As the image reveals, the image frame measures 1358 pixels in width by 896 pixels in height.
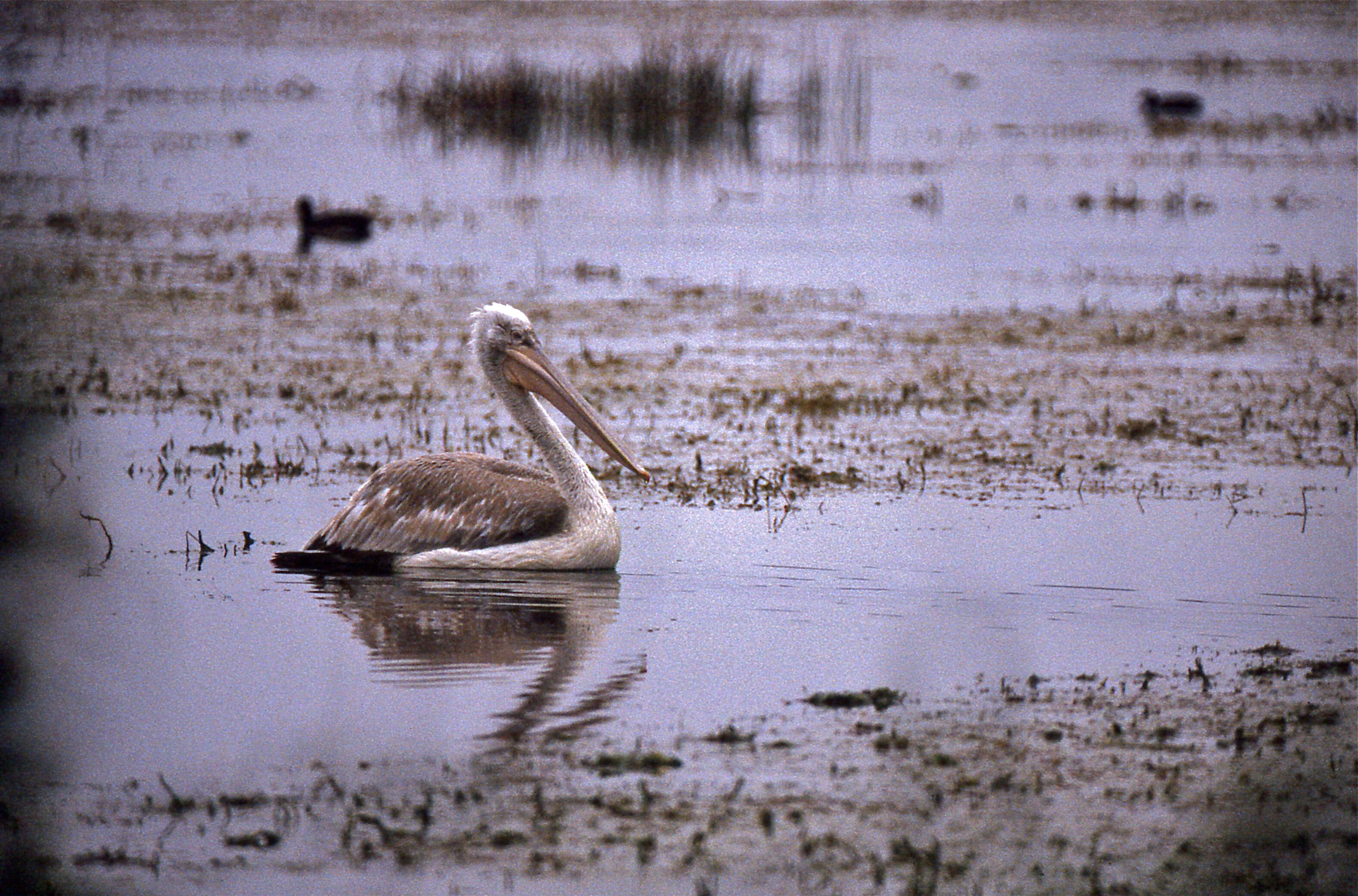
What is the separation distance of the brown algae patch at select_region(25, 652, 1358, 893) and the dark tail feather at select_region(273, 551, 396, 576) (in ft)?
8.44

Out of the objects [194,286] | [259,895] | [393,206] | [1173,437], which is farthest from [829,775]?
[393,206]

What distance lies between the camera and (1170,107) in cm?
3125

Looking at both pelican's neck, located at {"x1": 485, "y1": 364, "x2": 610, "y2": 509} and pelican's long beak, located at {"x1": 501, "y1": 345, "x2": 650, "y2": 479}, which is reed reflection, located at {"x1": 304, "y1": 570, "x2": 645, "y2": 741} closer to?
pelican's neck, located at {"x1": 485, "y1": 364, "x2": 610, "y2": 509}

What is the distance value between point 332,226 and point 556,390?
36.5 feet

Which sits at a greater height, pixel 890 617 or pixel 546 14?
pixel 546 14

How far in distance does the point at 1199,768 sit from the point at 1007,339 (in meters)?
8.61

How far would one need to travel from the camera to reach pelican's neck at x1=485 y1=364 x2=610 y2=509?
25.8ft

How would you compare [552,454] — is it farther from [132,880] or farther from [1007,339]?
[1007,339]

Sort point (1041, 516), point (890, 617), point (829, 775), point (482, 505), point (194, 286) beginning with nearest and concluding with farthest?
point (829, 775) → point (890, 617) → point (482, 505) → point (1041, 516) → point (194, 286)

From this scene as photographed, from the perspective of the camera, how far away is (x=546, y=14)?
52.5 m

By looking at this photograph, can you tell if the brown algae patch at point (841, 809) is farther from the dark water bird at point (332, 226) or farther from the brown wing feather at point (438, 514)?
the dark water bird at point (332, 226)

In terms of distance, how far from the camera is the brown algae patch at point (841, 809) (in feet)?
14.1

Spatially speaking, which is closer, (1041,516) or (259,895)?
(259,895)

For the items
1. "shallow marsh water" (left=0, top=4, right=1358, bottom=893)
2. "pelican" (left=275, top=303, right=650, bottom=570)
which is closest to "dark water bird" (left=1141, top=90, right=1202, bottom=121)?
"shallow marsh water" (left=0, top=4, right=1358, bottom=893)
